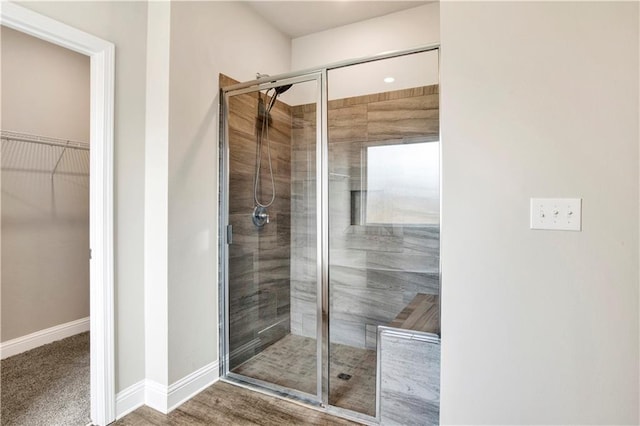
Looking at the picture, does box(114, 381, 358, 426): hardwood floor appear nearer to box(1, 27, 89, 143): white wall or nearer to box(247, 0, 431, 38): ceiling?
box(1, 27, 89, 143): white wall

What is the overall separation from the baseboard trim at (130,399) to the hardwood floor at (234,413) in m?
0.03

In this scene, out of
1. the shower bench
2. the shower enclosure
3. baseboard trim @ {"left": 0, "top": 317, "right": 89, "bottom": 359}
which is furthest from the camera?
baseboard trim @ {"left": 0, "top": 317, "right": 89, "bottom": 359}

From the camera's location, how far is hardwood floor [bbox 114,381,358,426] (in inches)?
76.2

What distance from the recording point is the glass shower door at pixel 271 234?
7.73 feet

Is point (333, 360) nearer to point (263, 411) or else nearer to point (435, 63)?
point (263, 411)

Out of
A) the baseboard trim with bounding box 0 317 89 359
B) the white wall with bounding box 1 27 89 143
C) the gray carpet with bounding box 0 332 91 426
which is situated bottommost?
the gray carpet with bounding box 0 332 91 426

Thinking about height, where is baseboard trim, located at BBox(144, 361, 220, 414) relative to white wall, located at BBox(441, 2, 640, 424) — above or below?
below

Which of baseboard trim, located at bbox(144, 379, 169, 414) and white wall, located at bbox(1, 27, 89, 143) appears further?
white wall, located at bbox(1, 27, 89, 143)

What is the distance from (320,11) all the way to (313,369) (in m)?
2.77

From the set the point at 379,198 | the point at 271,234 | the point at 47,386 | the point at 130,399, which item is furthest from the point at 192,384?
the point at 379,198

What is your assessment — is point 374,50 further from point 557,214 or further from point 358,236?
point 557,214

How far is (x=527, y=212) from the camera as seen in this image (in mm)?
1341

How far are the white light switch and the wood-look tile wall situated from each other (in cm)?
160

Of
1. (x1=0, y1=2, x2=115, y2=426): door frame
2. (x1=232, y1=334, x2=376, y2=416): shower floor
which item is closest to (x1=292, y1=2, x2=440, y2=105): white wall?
(x1=0, y1=2, x2=115, y2=426): door frame
